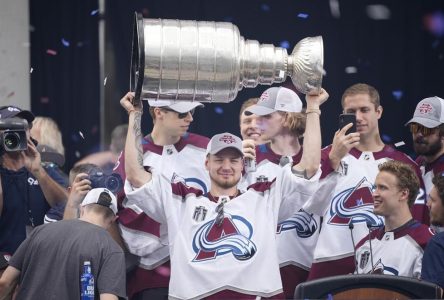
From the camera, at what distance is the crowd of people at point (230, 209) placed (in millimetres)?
4863

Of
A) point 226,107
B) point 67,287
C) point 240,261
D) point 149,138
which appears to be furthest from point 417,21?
point 67,287

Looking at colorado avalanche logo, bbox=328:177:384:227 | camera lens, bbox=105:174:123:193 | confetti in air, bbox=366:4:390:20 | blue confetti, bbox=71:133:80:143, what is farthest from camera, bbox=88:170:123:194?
confetti in air, bbox=366:4:390:20

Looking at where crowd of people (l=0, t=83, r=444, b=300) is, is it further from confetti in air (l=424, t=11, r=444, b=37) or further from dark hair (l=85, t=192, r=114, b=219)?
confetti in air (l=424, t=11, r=444, b=37)

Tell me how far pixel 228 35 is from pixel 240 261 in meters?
1.15

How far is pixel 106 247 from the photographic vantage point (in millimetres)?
4848

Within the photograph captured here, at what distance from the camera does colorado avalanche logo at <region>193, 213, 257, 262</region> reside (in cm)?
509

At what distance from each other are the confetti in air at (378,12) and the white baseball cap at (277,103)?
6.00 ft

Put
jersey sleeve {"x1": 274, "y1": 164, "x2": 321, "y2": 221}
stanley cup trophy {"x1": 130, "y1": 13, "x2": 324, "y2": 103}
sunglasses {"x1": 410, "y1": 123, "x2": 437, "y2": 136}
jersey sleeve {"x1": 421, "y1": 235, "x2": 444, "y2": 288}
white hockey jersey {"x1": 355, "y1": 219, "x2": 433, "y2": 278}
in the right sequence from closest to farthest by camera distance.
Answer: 1. stanley cup trophy {"x1": 130, "y1": 13, "x2": 324, "y2": 103}
2. jersey sleeve {"x1": 421, "y1": 235, "x2": 444, "y2": 288}
3. white hockey jersey {"x1": 355, "y1": 219, "x2": 433, "y2": 278}
4. jersey sleeve {"x1": 274, "y1": 164, "x2": 321, "y2": 221}
5. sunglasses {"x1": 410, "y1": 123, "x2": 437, "y2": 136}

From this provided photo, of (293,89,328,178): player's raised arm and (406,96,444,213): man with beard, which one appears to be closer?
(293,89,328,178): player's raised arm

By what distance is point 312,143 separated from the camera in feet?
17.1

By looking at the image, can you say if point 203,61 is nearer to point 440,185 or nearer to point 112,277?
point 112,277

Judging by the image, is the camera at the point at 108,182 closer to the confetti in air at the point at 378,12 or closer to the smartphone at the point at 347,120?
the smartphone at the point at 347,120

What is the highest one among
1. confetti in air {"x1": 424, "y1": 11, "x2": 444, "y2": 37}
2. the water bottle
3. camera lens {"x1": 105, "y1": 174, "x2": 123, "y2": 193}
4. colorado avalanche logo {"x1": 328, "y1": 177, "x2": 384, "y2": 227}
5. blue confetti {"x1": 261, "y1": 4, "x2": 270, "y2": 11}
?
blue confetti {"x1": 261, "y1": 4, "x2": 270, "y2": 11}

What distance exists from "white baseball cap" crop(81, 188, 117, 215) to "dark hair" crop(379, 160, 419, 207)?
139 centimetres
